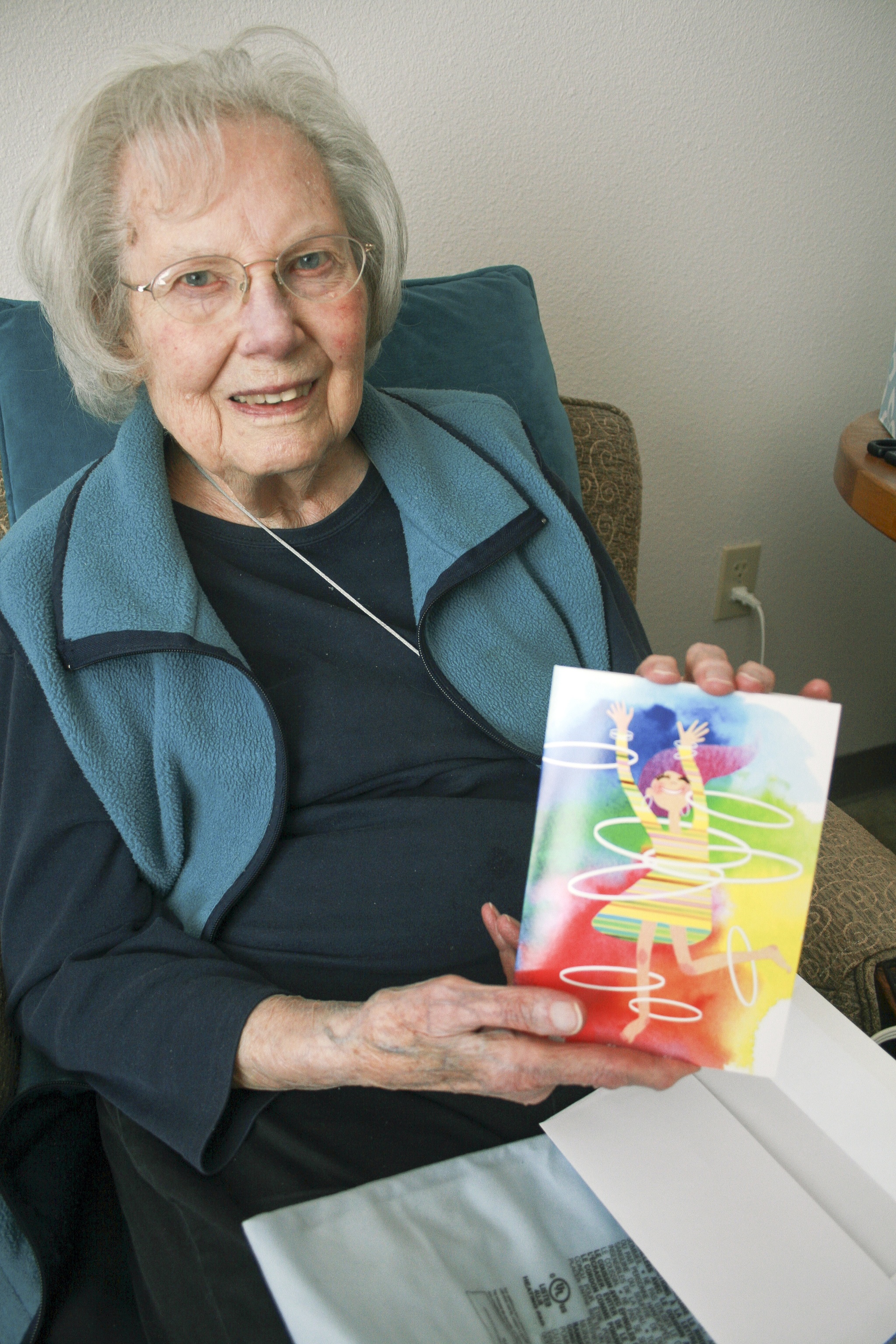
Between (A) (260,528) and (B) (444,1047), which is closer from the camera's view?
(B) (444,1047)

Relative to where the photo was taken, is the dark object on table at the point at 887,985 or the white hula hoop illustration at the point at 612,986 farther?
the dark object on table at the point at 887,985

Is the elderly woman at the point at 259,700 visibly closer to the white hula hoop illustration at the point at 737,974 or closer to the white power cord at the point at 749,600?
the white hula hoop illustration at the point at 737,974

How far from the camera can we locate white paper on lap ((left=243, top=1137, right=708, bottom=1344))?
581mm

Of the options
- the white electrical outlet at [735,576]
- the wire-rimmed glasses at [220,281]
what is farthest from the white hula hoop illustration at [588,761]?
the white electrical outlet at [735,576]

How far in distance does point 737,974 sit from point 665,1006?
53 millimetres

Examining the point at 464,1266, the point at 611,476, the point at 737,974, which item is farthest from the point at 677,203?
the point at 464,1266

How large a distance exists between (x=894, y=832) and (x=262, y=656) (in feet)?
5.34

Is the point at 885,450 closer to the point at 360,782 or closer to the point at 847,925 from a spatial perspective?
the point at 847,925

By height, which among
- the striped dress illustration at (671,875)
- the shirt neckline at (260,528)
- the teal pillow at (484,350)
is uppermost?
the teal pillow at (484,350)

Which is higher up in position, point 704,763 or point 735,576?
point 704,763

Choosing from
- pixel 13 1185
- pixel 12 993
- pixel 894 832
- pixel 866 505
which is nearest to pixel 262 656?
pixel 12 993

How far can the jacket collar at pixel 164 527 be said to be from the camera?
0.84 metres

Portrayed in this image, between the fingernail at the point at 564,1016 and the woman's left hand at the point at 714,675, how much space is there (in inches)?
8.8

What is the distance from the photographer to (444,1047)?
665mm
